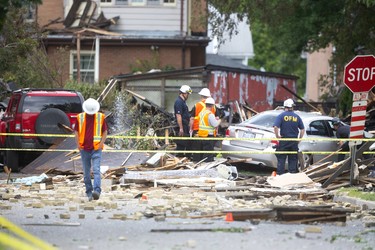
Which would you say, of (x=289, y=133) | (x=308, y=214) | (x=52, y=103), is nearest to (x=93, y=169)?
(x=308, y=214)

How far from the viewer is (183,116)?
2627 cm

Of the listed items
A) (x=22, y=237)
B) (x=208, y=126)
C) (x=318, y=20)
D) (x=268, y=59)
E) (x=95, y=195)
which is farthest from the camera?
(x=268, y=59)

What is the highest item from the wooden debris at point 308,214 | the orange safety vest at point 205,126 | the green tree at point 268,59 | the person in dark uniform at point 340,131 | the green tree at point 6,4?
the green tree at point 6,4

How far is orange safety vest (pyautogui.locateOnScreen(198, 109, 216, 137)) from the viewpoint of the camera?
24.9m

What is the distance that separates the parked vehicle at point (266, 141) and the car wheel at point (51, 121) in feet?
12.5

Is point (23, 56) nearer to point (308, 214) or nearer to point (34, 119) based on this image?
point (34, 119)

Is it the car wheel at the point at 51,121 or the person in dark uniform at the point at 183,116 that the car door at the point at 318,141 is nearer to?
the person in dark uniform at the point at 183,116

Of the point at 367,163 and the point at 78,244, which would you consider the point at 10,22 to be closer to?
the point at 367,163

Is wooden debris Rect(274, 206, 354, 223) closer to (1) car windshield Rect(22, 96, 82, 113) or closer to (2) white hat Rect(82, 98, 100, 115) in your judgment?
(2) white hat Rect(82, 98, 100, 115)

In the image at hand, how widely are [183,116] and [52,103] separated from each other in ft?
10.7

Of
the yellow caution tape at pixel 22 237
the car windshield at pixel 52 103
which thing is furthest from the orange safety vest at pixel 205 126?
the yellow caution tape at pixel 22 237

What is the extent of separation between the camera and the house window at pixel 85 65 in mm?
42250

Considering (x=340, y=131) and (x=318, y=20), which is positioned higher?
(x=318, y=20)

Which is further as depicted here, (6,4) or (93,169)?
(93,169)
